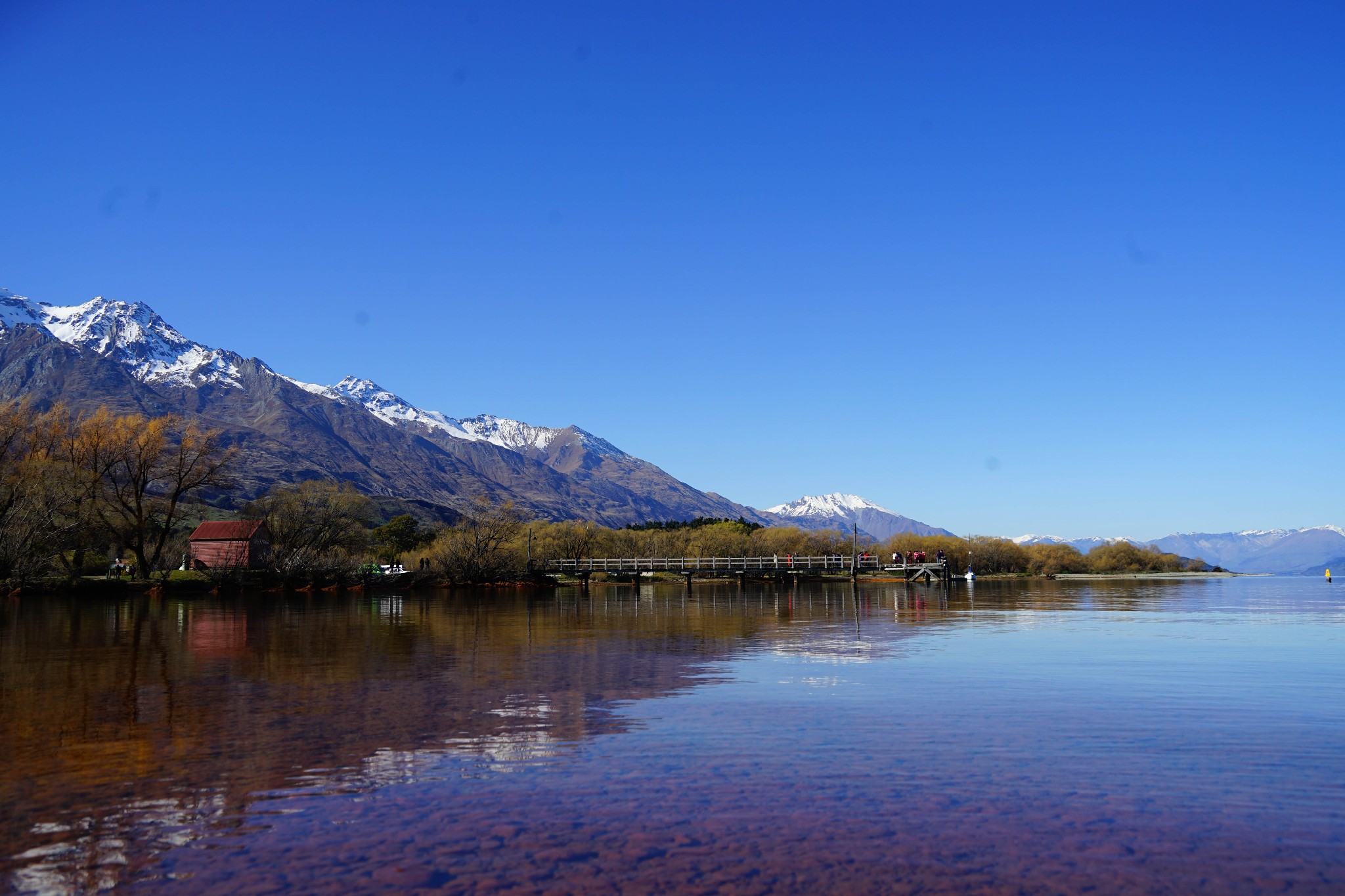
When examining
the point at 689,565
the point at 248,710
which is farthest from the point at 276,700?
the point at 689,565

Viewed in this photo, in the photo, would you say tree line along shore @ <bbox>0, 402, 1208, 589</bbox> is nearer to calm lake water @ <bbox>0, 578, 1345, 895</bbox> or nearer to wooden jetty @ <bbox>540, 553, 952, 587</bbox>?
wooden jetty @ <bbox>540, 553, 952, 587</bbox>

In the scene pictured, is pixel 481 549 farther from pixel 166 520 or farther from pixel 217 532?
pixel 217 532

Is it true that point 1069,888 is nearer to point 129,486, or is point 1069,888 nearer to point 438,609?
point 438,609

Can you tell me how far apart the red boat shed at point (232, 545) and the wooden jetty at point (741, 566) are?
3162 centimetres

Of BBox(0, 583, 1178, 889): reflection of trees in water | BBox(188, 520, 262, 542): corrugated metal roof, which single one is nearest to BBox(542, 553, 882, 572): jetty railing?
BBox(188, 520, 262, 542): corrugated metal roof

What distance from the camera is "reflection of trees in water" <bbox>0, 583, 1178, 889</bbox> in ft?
38.5

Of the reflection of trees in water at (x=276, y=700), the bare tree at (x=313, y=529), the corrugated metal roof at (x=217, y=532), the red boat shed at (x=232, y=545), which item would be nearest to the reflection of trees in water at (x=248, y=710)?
the reflection of trees in water at (x=276, y=700)

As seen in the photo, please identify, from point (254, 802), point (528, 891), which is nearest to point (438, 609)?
point (254, 802)

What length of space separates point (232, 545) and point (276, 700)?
76.7 metres

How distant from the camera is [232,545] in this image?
88.9 m

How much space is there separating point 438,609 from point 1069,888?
55.1 m

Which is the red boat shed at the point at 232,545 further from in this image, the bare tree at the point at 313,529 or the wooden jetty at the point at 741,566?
the wooden jetty at the point at 741,566

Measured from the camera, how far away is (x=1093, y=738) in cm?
1636

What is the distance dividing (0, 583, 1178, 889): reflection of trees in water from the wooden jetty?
207 feet
